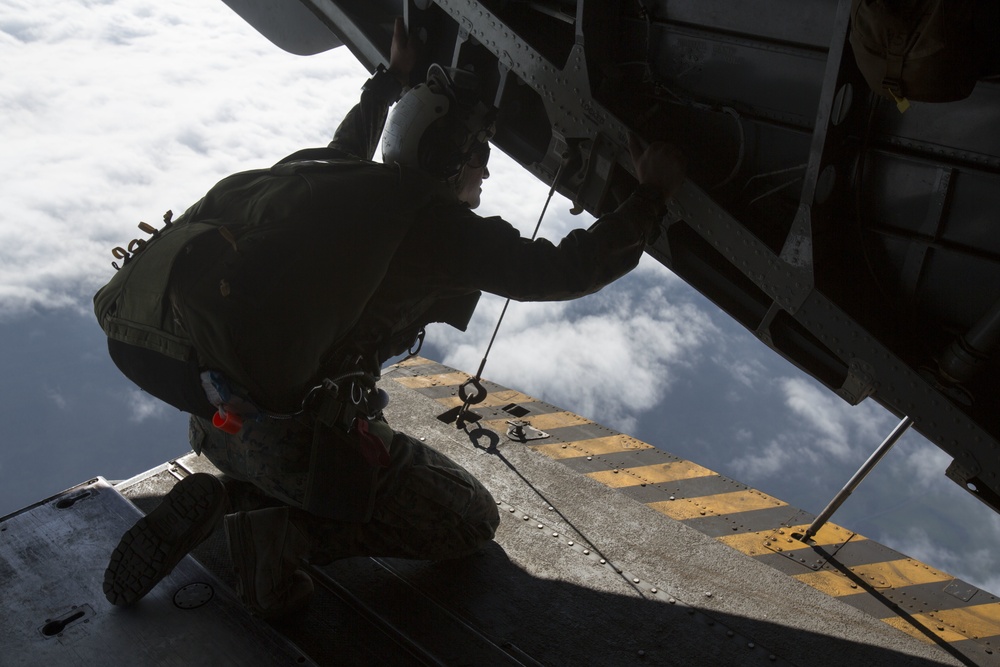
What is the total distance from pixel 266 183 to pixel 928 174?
215 centimetres

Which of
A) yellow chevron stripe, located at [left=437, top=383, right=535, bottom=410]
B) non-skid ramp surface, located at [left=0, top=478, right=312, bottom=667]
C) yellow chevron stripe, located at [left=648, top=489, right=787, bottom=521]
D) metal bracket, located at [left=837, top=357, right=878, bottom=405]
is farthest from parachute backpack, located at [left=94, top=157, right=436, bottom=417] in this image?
yellow chevron stripe, located at [left=437, top=383, right=535, bottom=410]

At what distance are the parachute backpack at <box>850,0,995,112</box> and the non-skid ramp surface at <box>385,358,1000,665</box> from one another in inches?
78.3

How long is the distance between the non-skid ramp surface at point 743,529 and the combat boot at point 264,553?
1169 mm

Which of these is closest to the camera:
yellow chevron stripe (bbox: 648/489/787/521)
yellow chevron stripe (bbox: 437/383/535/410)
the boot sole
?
the boot sole

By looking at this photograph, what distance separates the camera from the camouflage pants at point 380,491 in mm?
2576

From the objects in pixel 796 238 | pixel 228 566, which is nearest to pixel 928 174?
pixel 796 238

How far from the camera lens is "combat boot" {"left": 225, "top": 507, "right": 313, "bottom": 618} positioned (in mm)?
2529

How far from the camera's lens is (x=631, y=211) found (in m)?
2.52

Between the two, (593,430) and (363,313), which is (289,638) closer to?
(363,313)

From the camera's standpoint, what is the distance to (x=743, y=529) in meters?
3.47

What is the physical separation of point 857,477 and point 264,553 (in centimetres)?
243

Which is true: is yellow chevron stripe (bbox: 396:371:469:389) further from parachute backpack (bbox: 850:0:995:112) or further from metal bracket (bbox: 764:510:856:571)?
parachute backpack (bbox: 850:0:995:112)

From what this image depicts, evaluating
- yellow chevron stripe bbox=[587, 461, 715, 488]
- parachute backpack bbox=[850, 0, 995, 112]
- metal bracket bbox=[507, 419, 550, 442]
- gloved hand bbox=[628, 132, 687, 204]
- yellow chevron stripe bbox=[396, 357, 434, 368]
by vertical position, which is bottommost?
yellow chevron stripe bbox=[396, 357, 434, 368]

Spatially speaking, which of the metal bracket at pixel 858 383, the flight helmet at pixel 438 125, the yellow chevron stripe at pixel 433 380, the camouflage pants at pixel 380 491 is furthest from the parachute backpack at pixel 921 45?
the yellow chevron stripe at pixel 433 380
